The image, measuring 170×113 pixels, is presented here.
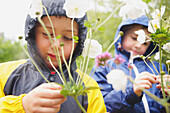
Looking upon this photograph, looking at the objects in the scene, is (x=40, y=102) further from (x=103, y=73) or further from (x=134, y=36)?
(x=134, y=36)

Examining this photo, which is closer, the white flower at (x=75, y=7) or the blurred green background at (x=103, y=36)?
the white flower at (x=75, y=7)

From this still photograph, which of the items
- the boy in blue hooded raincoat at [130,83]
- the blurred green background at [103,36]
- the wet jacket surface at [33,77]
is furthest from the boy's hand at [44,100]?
the blurred green background at [103,36]

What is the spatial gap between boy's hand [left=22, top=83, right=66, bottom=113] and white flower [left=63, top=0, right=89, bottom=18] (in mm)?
196

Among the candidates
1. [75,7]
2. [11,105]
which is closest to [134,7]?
[75,7]

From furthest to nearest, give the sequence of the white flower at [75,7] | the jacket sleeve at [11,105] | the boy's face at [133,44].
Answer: the boy's face at [133,44] → the jacket sleeve at [11,105] → the white flower at [75,7]

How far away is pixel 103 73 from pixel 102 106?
30cm

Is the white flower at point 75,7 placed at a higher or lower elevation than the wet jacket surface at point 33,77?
higher

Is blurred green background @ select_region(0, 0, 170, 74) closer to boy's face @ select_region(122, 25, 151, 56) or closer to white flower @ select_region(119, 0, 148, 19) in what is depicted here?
boy's face @ select_region(122, 25, 151, 56)

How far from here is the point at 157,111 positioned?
1.00 metres

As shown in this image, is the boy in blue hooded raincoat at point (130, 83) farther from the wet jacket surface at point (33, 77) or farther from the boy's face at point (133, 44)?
the wet jacket surface at point (33, 77)

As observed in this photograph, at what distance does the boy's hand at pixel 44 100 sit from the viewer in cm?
54

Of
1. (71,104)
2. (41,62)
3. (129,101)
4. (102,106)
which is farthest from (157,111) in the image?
(41,62)

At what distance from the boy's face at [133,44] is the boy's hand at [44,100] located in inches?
28.6

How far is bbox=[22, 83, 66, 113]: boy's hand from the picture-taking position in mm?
539
